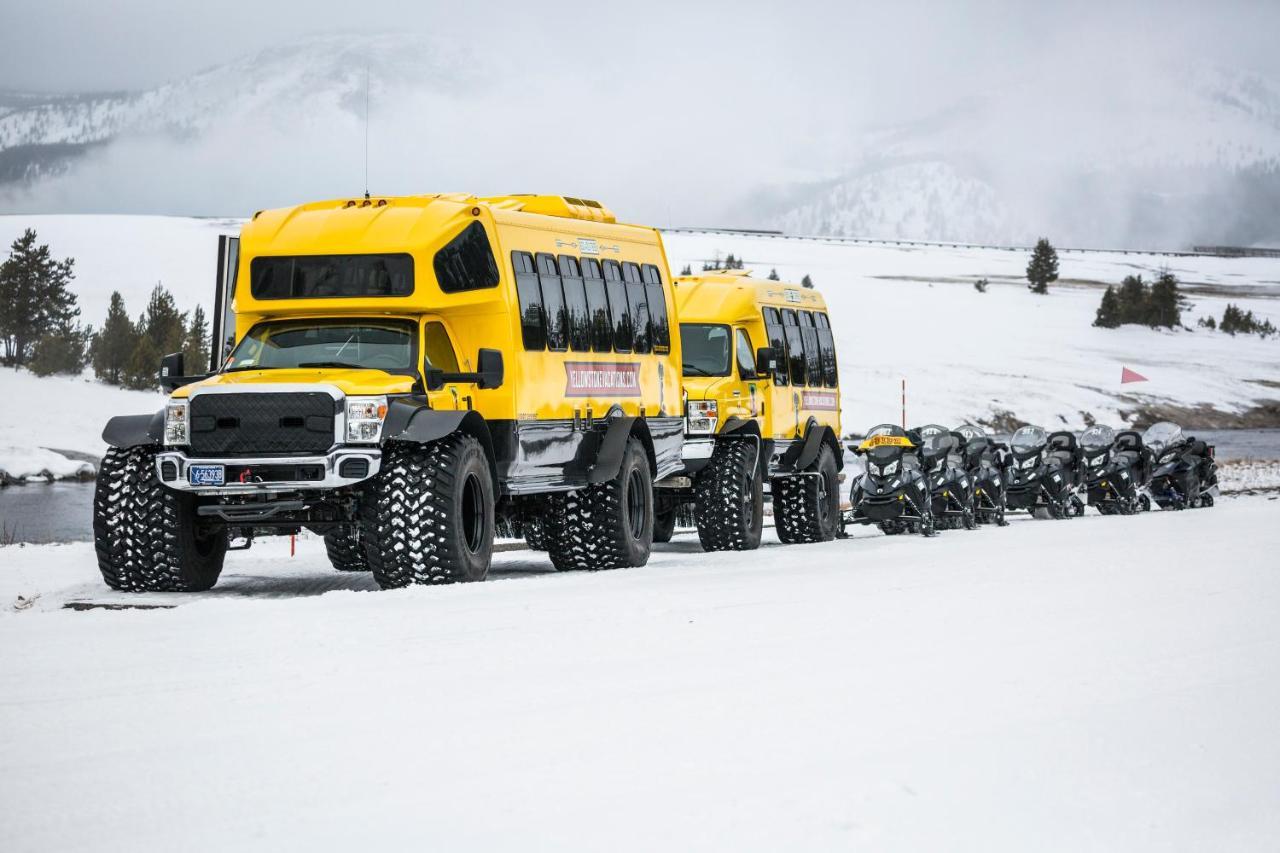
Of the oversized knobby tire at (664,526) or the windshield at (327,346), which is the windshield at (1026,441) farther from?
the windshield at (327,346)

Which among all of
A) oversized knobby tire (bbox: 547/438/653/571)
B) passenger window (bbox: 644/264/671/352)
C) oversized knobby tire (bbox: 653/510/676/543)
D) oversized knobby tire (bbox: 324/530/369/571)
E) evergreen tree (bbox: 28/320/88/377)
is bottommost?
oversized knobby tire (bbox: 653/510/676/543)

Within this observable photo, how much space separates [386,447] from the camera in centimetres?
1345

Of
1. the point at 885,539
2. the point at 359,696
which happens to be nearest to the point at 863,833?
the point at 359,696

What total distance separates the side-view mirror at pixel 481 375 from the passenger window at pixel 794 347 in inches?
350

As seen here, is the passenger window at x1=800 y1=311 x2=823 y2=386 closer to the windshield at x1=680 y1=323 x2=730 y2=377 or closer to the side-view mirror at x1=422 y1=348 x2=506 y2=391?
the windshield at x1=680 y1=323 x2=730 y2=377

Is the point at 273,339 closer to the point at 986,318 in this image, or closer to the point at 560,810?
the point at 560,810

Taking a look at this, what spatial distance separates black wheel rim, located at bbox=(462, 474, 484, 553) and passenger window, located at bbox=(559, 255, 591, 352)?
8.76 feet

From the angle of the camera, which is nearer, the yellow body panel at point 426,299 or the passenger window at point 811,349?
the yellow body panel at point 426,299

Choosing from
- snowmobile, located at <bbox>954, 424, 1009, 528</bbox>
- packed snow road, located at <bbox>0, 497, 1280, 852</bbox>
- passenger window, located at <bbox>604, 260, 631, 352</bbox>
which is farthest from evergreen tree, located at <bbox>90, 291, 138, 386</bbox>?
packed snow road, located at <bbox>0, 497, 1280, 852</bbox>

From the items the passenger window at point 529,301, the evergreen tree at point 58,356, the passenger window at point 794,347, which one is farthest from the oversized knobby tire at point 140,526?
the evergreen tree at point 58,356

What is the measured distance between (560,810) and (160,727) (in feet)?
7.31

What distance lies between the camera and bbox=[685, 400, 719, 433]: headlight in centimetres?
1977

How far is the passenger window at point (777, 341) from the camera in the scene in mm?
21758

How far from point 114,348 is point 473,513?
51.5 m
